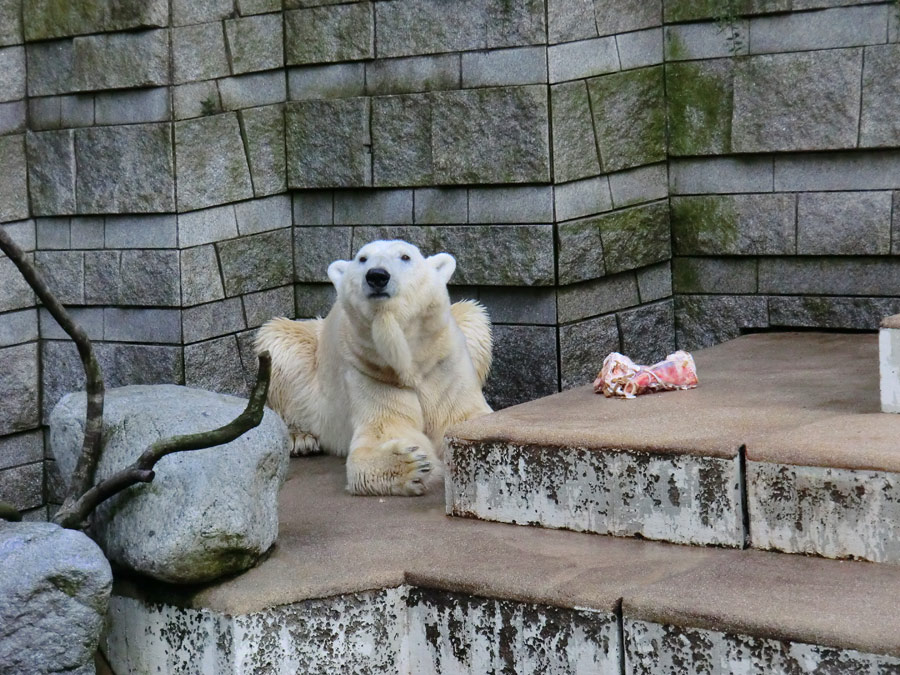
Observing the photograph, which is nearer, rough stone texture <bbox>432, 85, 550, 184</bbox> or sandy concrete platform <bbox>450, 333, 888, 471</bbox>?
sandy concrete platform <bbox>450, 333, 888, 471</bbox>

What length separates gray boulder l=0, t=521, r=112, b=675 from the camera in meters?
3.20

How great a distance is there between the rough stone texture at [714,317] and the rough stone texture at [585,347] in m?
0.43

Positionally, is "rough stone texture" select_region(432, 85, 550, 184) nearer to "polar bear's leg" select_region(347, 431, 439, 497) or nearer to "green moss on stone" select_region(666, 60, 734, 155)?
"green moss on stone" select_region(666, 60, 734, 155)

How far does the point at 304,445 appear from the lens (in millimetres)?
5168

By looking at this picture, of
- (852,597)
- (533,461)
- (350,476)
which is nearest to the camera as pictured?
(852,597)

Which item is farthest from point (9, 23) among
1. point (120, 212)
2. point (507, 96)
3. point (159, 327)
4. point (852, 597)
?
point (852, 597)

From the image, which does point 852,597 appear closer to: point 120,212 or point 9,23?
point 120,212

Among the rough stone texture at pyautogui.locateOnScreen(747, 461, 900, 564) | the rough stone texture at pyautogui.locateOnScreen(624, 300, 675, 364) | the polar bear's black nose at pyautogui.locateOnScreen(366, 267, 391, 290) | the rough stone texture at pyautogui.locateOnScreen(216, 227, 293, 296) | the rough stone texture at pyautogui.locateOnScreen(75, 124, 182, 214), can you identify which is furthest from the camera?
the rough stone texture at pyautogui.locateOnScreen(624, 300, 675, 364)

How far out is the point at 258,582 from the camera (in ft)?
11.4

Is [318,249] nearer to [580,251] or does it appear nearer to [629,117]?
[580,251]

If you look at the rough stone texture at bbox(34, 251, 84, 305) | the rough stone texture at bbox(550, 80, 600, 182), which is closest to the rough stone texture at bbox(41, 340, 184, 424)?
the rough stone texture at bbox(34, 251, 84, 305)

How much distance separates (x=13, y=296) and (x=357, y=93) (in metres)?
1.63

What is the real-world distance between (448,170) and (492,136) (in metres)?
0.24

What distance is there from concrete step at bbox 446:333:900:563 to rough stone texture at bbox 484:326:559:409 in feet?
2.43
